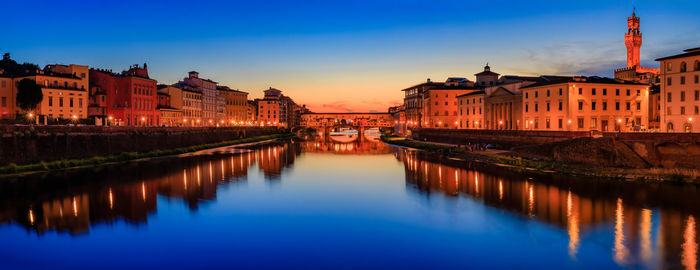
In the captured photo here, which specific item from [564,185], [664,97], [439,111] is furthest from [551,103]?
[439,111]

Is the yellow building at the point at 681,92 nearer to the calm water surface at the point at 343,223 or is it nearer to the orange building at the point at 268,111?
the calm water surface at the point at 343,223

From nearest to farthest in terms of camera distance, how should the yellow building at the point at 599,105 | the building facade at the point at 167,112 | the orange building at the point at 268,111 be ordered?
the yellow building at the point at 599,105 → the building facade at the point at 167,112 → the orange building at the point at 268,111

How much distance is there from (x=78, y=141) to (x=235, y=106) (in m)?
64.7

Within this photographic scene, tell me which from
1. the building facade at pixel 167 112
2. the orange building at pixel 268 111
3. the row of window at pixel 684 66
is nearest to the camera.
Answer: the row of window at pixel 684 66

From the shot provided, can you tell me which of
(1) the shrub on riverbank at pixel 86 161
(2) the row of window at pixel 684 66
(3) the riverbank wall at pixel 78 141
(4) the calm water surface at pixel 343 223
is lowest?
(4) the calm water surface at pixel 343 223

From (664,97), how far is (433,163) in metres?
21.0

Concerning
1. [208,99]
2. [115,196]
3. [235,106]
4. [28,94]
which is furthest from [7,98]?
[235,106]

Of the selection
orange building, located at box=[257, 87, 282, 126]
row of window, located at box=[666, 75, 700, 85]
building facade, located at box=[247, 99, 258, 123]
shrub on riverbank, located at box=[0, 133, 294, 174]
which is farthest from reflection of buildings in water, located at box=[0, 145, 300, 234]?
orange building, located at box=[257, 87, 282, 126]

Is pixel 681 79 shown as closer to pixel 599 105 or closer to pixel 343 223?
pixel 599 105

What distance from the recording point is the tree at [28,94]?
41.3 metres

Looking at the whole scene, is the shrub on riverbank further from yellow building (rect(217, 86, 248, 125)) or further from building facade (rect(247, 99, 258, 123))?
building facade (rect(247, 99, 258, 123))

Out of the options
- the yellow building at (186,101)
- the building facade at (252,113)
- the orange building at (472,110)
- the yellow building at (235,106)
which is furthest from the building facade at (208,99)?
the orange building at (472,110)

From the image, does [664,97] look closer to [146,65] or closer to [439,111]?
[439,111]

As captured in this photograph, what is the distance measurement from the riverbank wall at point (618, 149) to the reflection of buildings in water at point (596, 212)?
618cm
